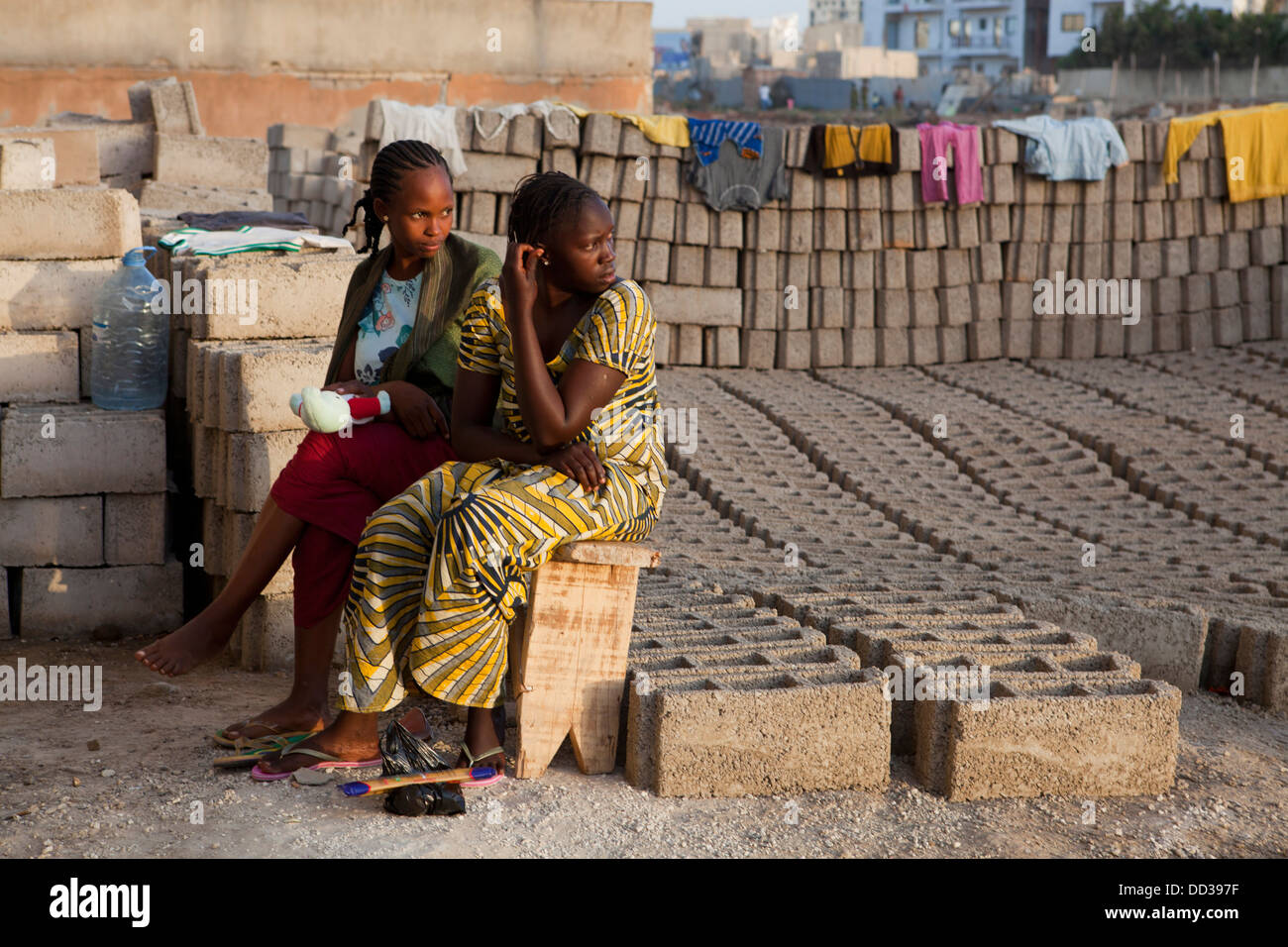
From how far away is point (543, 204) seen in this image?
3.58 meters

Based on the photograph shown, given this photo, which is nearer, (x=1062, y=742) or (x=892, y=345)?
(x=1062, y=742)

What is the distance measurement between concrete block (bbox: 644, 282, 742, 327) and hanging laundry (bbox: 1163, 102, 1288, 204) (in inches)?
158

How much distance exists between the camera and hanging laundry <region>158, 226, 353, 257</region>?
564 cm

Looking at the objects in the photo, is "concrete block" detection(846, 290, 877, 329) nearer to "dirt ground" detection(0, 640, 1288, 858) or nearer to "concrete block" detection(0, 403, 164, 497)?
"concrete block" detection(0, 403, 164, 497)

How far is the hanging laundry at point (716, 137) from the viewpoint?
11125 millimetres

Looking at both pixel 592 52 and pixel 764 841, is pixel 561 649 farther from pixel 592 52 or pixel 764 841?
pixel 592 52

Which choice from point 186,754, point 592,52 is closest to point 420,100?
point 592,52

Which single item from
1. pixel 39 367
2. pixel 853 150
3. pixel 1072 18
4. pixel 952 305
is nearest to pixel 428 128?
pixel 853 150

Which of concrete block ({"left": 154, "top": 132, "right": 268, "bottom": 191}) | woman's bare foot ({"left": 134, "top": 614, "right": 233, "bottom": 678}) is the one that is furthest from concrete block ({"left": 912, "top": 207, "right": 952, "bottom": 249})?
woman's bare foot ({"left": 134, "top": 614, "right": 233, "bottom": 678})

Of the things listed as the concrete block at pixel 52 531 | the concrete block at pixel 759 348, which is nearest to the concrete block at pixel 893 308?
the concrete block at pixel 759 348

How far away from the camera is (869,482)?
24.9 feet

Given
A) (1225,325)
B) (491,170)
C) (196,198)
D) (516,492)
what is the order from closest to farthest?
(516,492) < (196,198) < (491,170) < (1225,325)

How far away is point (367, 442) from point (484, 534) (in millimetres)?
716

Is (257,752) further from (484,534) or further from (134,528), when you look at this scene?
(134,528)
